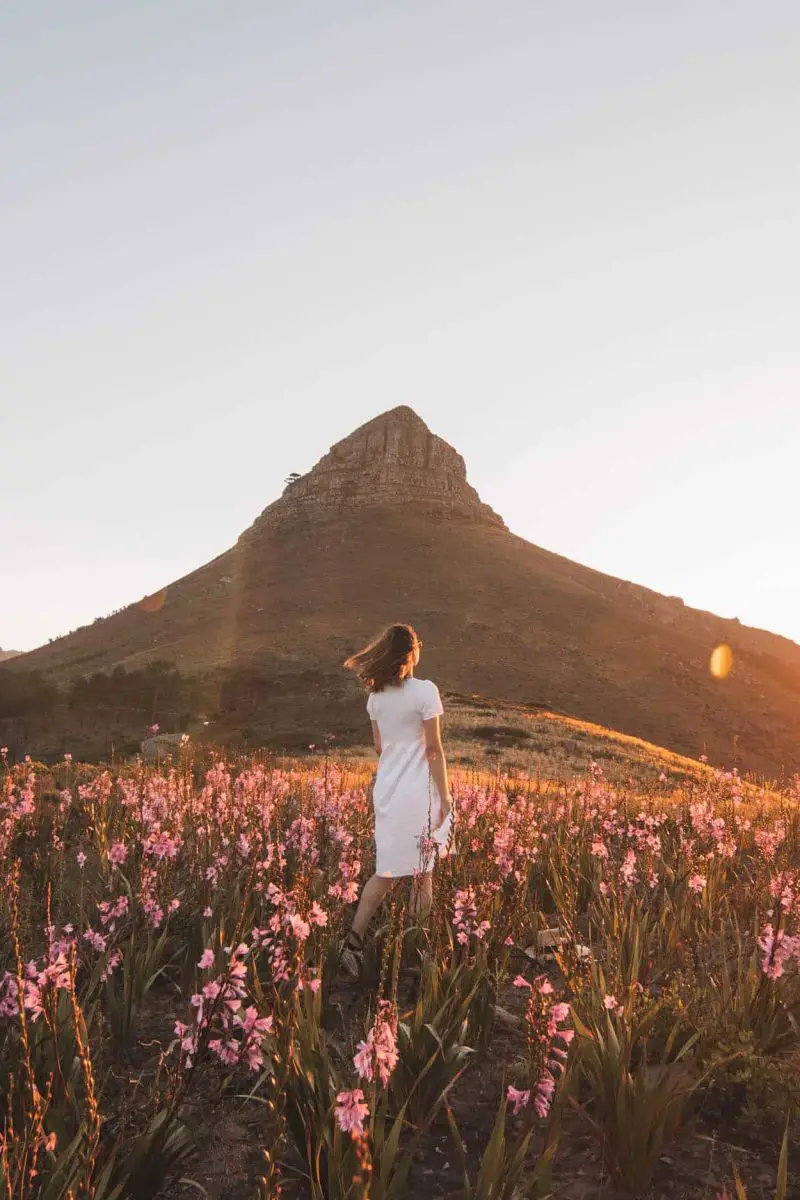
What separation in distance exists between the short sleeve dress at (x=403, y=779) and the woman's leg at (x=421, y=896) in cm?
27

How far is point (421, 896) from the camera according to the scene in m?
4.94

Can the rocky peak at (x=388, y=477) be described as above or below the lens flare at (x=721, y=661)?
above

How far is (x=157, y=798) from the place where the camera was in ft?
21.6

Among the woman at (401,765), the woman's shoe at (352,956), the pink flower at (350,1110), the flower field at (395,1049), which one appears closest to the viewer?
the pink flower at (350,1110)

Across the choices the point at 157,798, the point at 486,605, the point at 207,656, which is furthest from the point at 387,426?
the point at 157,798

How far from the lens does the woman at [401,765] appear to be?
5.23 meters

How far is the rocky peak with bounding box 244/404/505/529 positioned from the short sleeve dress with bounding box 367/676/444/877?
4689 inches

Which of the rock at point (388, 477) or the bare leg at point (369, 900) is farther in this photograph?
the rock at point (388, 477)

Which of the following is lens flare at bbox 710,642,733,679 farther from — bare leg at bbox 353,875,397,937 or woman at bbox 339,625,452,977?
bare leg at bbox 353,875,397,937

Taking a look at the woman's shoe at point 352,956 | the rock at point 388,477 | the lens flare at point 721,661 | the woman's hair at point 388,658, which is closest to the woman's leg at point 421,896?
the woman's shoe at point 352,956

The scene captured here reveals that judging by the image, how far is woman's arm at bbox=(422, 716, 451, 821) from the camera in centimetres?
532

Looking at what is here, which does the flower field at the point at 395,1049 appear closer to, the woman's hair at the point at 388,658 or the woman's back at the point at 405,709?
the woman's back at the point at 405,709

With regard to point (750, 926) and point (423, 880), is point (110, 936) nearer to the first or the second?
point (423, 880)

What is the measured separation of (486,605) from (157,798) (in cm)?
8577
